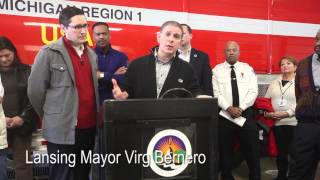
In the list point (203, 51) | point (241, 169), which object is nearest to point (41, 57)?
point (203, 51)

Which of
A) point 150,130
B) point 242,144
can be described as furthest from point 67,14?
point 242,144

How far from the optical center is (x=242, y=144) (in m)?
3.98

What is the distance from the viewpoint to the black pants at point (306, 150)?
2932mm

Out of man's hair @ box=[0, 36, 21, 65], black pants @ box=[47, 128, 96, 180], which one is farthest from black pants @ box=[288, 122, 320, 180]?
man's hair @ box=[0, 36, 21, 65]

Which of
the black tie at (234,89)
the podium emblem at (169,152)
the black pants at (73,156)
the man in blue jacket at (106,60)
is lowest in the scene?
the black pants at (73,156)

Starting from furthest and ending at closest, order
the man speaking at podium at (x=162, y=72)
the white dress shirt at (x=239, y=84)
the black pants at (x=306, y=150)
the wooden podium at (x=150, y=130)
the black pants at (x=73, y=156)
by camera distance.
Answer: the white dress shirt at (x=239, y=84)
the black pants at (x=306, y=150)
the black pants at (x=73, y=156)
the man speaking at podium at (x=162, y=72)
the wooden podium at (x=150, y=130)

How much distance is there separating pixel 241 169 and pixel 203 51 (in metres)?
1.78

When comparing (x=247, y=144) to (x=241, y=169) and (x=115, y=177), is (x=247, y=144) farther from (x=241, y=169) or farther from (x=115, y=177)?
(x=115, y=177)

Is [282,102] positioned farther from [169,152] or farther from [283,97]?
[169,152]

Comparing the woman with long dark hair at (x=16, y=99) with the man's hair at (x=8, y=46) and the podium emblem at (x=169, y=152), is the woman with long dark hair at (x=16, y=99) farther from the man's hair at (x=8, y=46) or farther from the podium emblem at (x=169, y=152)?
the podium emblem at (x=169, y=152)

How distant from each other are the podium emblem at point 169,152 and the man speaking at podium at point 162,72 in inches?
25.3

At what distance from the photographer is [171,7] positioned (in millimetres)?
3479

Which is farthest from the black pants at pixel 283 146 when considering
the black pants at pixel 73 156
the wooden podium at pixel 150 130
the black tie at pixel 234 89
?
the wooden podium at pixel 150 130

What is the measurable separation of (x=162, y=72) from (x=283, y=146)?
243 centimetres
